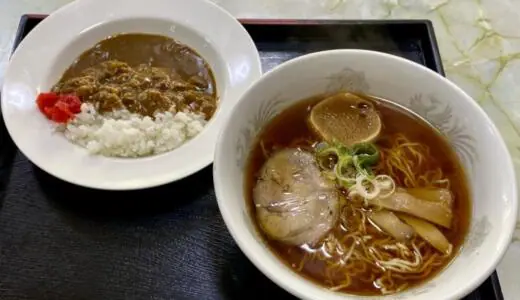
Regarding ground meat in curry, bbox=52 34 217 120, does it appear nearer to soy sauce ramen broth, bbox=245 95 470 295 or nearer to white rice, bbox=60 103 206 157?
white rice, bbox=60 103 206 157

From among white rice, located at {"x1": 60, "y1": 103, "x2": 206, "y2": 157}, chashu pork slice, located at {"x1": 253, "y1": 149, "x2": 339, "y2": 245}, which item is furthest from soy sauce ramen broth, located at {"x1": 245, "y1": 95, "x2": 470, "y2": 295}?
white rice, located at {"x1": 60, "y1": 103, "x2": 206, "y2": 157}

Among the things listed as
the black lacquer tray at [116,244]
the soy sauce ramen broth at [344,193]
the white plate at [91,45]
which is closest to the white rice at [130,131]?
the white plate at [91,45]

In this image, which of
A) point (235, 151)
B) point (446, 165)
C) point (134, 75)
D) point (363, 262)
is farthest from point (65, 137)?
point (446, 165)

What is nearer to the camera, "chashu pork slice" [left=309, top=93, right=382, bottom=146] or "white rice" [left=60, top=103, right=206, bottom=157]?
"chashu pork slice" [left=309, top=93, right=382, bottom=146]

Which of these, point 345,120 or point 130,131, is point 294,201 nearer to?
point 345,120

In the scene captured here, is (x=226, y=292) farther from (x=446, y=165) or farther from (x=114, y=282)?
(x=446, y=165)

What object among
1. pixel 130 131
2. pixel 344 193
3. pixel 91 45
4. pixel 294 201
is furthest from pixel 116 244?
pixel 91 45
